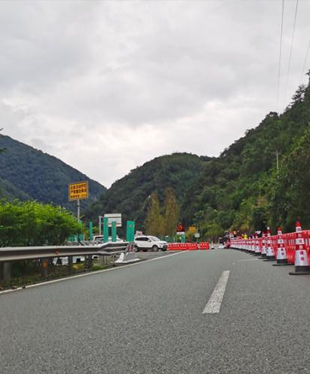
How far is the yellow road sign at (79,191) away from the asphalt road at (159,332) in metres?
44.3

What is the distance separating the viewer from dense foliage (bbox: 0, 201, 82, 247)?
13.8 meters

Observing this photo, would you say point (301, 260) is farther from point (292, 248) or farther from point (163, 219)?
point (163, 219)

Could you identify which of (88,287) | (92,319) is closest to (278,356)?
(92,319)

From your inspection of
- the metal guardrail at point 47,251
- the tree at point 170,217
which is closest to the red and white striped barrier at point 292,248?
the metal guardrail at point 47,251

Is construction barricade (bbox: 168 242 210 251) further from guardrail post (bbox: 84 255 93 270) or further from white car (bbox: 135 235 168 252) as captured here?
guardrail post (bbox: 84 255 93 270)

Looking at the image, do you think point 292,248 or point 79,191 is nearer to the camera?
point 292,248

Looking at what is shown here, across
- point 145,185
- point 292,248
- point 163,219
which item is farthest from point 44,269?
point 145,185

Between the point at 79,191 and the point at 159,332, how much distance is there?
49.3 meters

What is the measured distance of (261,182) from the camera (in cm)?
11006

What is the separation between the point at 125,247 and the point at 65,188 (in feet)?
559

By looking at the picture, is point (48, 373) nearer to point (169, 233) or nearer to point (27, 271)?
point (27, 271)

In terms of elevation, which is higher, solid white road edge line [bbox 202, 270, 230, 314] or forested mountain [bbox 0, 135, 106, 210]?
Answer: forested mountain [bbox 0, 135, 106, 210]

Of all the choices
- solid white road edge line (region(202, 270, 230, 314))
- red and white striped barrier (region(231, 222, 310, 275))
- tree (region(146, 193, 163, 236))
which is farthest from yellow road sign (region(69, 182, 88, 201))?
tree (region(146, 193, 163, 236))

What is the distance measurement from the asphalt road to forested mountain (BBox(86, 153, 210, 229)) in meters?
132
